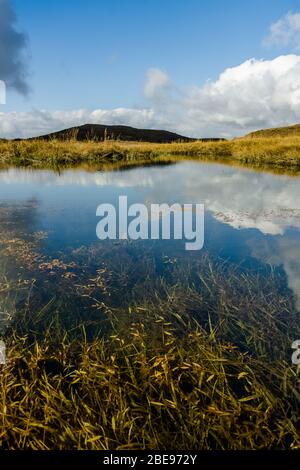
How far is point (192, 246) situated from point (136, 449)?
166 inches

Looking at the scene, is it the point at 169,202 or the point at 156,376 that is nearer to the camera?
the point at 156,376

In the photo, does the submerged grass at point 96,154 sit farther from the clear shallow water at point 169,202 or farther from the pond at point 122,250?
the pond at point 122,250

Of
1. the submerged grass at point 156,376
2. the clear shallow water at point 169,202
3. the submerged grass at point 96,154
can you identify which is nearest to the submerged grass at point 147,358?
the submerged grass at point 156,376

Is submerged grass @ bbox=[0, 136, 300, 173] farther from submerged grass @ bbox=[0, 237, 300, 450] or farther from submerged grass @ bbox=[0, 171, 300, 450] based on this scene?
submerged grass @ bbox=[0, 237, 300, 450]

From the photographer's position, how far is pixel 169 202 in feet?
32.6

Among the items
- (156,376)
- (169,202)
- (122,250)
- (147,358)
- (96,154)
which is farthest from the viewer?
(96,154)

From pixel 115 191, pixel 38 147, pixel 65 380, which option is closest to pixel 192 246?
pixel 65 380

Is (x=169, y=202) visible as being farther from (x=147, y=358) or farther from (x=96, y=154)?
(x=96, y=154)

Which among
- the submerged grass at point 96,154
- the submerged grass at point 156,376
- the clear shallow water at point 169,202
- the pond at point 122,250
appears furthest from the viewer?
the submerged grass at point 96,154

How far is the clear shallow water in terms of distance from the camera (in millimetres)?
5328

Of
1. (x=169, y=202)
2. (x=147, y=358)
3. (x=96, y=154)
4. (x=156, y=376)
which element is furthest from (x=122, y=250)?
(x=96, y=154)

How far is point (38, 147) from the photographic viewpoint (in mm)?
22969

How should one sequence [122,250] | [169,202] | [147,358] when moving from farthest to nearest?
[169,202] < [122,250] < [147,358]

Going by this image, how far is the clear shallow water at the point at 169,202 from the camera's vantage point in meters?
5.33
